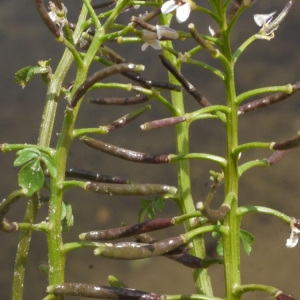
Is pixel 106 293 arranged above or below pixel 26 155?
below

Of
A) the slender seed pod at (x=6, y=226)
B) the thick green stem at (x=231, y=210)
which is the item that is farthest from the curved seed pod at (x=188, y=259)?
the slender seed pod at (x=6, y=226)

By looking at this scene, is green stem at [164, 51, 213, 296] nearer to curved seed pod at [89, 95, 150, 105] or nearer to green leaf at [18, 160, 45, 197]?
curved seed pod at [89, 95, 150, 105]

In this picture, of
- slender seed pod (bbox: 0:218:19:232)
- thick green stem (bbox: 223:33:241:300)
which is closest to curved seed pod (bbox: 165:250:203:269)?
thick green stem (bbox: 223:33:241:300)

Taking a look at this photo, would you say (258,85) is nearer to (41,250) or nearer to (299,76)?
(299,76)

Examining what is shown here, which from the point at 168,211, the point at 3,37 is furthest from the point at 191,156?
the point at 3,37

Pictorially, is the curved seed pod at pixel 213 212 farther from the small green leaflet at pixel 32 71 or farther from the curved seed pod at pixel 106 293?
the small green leaflet at pixel 32 71

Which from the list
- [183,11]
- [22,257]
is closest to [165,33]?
[183,11]

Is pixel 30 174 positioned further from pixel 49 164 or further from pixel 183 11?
pixel 183 11
